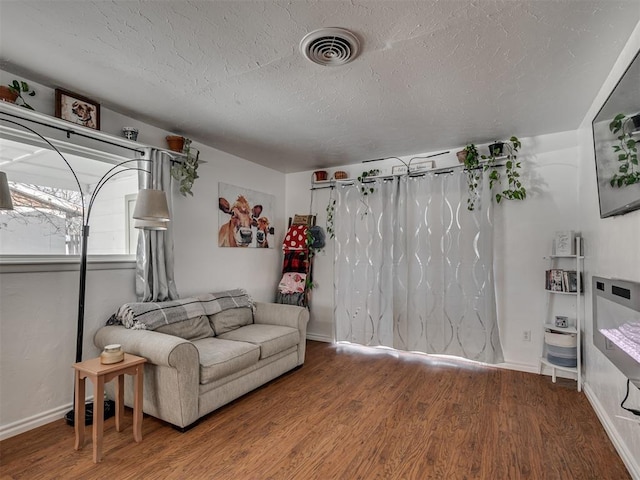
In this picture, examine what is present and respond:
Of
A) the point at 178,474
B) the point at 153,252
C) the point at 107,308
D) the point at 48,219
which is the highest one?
the point at 48,219

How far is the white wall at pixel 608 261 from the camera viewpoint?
1.77 meters

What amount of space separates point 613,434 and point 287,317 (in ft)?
8.52

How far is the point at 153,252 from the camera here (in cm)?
282

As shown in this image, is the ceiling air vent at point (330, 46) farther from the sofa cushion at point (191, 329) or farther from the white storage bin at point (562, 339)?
the white storage bin at point (562, 339)

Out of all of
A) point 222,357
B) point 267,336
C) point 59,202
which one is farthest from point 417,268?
point 59,202

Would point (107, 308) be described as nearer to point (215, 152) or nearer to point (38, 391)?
point (38, 391)

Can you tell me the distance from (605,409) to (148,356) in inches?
124

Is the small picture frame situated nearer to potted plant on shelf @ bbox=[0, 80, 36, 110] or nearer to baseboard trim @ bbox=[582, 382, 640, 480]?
potted plant on shelf @ bbox=[0, 80, 36, 110]

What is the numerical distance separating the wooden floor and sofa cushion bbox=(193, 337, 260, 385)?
327mm

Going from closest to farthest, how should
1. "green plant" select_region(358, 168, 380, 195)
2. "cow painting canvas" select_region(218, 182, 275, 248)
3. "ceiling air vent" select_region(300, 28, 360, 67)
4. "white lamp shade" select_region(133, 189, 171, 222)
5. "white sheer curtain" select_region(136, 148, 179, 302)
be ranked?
"ceiling air vent" select_region(300, 28, 360, 67), "white lamp shade" select_region(133, 189, 171, 222), "white sheer curtain" select_region(136, 148, 179, 302), "cow painting canvas" select_region(218, 182, 275, 248), "green plant" select_region(358, 168, 380, 195)

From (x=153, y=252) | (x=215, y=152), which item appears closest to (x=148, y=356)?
(x=153, y=252)

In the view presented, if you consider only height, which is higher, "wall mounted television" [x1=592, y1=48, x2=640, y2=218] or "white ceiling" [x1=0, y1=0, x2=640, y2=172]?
"white ceiling" [x1=0, y1=0, x2=640, y2=172]

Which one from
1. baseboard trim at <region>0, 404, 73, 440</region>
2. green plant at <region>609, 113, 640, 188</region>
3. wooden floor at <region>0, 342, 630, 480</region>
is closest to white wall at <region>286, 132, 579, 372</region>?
wooden floor at <region>0, 342, 630, 480</region>

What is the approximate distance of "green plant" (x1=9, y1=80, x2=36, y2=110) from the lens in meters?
2.07
